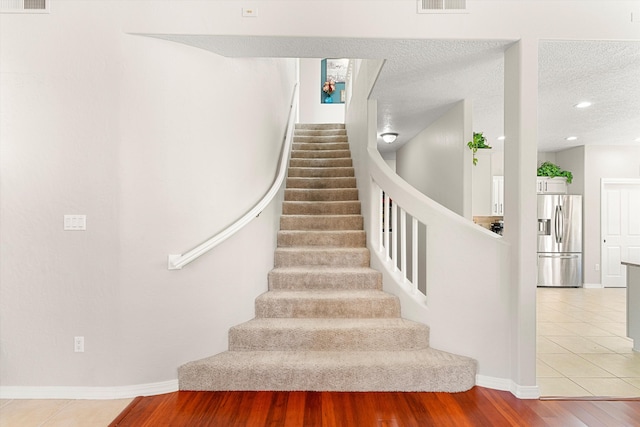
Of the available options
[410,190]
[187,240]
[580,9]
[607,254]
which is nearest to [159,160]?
[187,240]

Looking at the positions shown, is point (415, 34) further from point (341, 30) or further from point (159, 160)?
point (159, 160)

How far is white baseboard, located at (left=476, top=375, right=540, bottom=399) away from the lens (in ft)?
8.38

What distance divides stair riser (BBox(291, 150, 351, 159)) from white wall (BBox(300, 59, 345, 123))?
2969 mm

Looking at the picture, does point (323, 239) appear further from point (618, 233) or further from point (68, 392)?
point (618, 233)

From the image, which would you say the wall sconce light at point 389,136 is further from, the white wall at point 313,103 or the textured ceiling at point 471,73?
the white wall at point 313,103

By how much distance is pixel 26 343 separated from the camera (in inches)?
99.5

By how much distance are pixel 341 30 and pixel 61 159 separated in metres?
2.15

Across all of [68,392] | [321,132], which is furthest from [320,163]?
[68,392]

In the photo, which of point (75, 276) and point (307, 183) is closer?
point (75, 276)

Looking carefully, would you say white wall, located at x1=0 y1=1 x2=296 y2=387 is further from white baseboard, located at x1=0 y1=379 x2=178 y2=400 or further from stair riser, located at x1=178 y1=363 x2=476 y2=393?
stair riser, located at x1=178 y1=363 x2=476 y2=393

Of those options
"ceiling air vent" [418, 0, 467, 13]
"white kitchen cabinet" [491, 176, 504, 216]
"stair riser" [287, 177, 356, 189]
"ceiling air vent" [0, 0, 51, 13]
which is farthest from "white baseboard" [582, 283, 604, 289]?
"ceiling air vent" [0, 0, 51, 13]

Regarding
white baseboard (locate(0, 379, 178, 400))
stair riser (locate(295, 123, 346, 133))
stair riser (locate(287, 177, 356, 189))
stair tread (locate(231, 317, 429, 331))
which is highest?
stair riser (locate(295, 123, 346, 133))

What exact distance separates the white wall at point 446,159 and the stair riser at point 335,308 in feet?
5.69

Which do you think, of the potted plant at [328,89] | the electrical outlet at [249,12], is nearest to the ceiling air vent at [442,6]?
the electrical outlet at [249,12]
